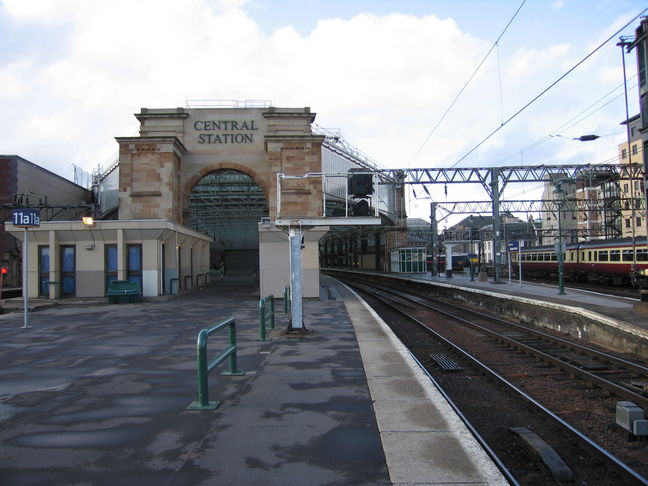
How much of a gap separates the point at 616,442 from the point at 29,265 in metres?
22.7

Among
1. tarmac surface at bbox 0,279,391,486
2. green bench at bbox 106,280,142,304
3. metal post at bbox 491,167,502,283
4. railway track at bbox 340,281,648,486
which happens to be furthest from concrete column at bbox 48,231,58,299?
metal post at bbox 491,167,502,283

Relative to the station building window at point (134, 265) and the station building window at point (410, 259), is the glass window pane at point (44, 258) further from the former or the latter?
the station building window at point (410, 259)

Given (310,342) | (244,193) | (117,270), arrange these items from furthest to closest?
(244,193) < (117,270) < (310,342)

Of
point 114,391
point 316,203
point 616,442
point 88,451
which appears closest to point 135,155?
point 316,203

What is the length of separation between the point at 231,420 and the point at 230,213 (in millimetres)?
43280

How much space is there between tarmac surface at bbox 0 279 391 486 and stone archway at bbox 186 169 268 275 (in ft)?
63.0

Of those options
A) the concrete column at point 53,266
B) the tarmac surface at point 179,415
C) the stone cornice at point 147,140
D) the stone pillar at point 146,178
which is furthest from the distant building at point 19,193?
the tarmac surface at point 179,415

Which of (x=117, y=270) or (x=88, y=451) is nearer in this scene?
(x=88, y=451)

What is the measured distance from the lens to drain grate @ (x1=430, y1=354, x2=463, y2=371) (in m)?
9.27

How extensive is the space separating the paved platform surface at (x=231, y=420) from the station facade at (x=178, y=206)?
9182mm

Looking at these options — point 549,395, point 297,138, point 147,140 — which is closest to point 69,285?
point 147,140

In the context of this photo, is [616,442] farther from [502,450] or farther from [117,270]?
[117,270]

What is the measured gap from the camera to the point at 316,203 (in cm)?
2473

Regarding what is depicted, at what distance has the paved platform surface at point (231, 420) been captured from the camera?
398 cm
